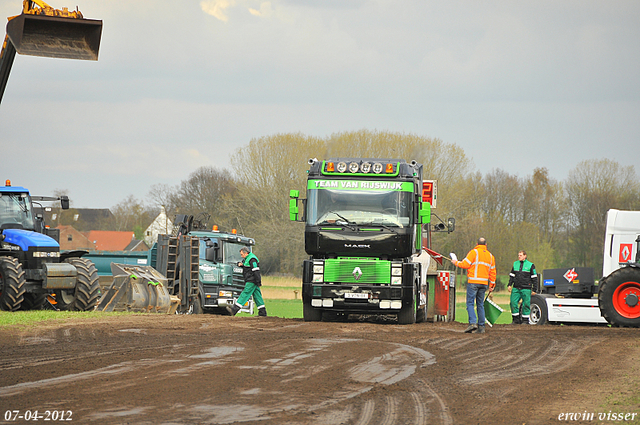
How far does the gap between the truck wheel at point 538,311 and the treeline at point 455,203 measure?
25.4 m

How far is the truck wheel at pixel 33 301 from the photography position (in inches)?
706

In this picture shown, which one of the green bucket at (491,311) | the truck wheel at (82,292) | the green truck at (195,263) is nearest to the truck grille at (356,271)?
the green bucket at (491,311)

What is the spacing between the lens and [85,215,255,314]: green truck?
71.2 feet

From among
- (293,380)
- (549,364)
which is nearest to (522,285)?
(549,364)

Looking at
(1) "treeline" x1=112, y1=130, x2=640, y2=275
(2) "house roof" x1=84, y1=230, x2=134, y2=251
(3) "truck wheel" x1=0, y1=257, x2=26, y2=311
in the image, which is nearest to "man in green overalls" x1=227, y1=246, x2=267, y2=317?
(3) "truck wheel" x1=0, y1=257, x2=26, y2=311

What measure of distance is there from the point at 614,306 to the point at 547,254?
1753 inches

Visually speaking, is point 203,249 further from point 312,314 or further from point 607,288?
point 607,288

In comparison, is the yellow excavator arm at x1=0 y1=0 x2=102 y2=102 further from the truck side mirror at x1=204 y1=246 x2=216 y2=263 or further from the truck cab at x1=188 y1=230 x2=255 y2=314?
the truck side mirror at x1=204 y1=246 x2=216 y2=263

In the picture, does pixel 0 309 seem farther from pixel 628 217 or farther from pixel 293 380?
Result: pixel 628 217

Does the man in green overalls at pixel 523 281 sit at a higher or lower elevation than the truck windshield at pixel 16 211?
lower

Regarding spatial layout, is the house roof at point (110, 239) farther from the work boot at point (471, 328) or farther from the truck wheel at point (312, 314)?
the work boot at point (471, 328)

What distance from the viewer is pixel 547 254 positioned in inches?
2302

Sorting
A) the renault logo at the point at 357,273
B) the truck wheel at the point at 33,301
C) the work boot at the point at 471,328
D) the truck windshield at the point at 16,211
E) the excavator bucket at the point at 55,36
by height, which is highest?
the excavator bucket at the point at 55,36

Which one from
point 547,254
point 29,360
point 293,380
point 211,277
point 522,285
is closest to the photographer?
point 293,380
